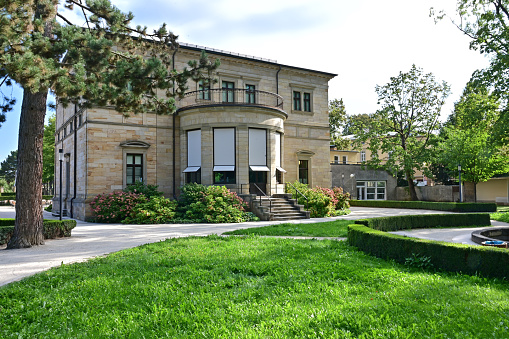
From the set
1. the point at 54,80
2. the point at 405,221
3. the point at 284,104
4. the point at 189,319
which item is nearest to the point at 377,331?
the point at 189,319

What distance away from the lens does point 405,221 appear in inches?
580

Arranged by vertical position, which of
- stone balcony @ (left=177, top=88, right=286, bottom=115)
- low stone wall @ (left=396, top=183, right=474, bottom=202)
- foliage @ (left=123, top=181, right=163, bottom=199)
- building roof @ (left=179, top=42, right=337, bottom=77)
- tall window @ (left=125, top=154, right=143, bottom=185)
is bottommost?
low stone wall @ (left=396, top=183, right=474, bottom=202)

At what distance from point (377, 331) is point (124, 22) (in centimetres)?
1206

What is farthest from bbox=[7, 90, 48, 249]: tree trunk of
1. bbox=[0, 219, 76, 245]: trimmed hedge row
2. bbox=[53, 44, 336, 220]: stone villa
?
bbox=[53, 44, 336, 220]: stone villa

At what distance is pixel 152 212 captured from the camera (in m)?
18.1

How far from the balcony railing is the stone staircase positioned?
6.01 m

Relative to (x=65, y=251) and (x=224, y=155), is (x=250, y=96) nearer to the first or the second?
(x=224, y=155)

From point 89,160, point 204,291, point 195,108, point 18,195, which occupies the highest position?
point 195,108

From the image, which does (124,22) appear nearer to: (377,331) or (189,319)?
(189,319)

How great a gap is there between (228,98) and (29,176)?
50.5 feet

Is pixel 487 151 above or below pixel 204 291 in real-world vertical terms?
above

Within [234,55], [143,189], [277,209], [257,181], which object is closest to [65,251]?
[143,189]

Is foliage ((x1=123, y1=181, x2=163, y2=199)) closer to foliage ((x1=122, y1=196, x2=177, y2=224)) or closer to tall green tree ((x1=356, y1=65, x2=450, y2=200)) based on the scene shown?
foliage ((x1=122, y1=196, x2=177, y2=224))

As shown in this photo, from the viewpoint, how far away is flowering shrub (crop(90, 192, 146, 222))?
60.6 feet
